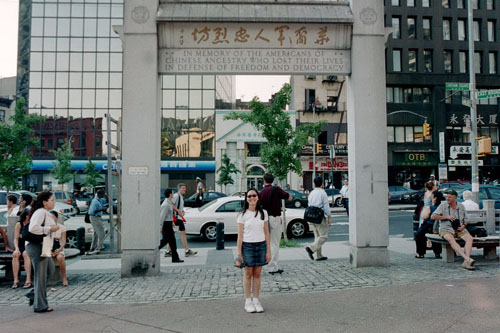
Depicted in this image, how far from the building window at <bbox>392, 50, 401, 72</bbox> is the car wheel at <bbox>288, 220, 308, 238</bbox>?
33204mm

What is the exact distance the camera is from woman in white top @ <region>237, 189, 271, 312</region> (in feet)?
18.9

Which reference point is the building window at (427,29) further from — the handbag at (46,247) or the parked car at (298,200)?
the handbag at (46,247)

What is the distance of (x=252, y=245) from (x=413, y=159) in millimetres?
39610

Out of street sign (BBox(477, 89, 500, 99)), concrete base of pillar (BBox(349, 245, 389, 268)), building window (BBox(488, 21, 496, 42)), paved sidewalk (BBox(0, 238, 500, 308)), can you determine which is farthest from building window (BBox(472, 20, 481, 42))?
concrete base of pillar (BBox(349, 245, 389, 268))

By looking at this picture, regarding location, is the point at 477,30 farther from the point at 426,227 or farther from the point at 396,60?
the point at 426,227

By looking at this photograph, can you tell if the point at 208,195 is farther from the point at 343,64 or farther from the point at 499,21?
the point at 499,21

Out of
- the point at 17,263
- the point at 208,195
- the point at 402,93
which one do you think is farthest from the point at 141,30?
the point at 402,93

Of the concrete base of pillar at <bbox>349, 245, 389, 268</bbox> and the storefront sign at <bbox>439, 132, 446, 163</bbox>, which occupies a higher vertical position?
the storefront sign at <bbox>439, 132, 446, 163</bbox>

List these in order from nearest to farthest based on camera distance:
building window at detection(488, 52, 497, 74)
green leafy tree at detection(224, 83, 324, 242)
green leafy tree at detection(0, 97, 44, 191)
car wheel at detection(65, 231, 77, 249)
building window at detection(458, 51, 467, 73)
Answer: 1. car wheel at detection(65, 231, 77, 249)
2. green leafy tree at detection(224, 83, 324, 242)
3. green leafy tree at detection(0, 97, 44, 191)
4. building window at detection(458, 51, 467, 73)
5. building window at detection(488, 52, 497, 74)

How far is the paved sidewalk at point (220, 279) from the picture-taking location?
6875mm

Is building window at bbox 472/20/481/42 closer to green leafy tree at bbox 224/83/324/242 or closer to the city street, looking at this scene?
the city street

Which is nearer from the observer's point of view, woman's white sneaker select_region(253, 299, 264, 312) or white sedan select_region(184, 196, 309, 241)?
woman's white sneaker select_region(253, 299, 264, 312)

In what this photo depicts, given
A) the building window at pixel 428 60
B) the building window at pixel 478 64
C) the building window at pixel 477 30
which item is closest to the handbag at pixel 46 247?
the building window at pixel 428 60

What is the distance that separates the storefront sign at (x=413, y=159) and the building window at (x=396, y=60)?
29.2 ft
